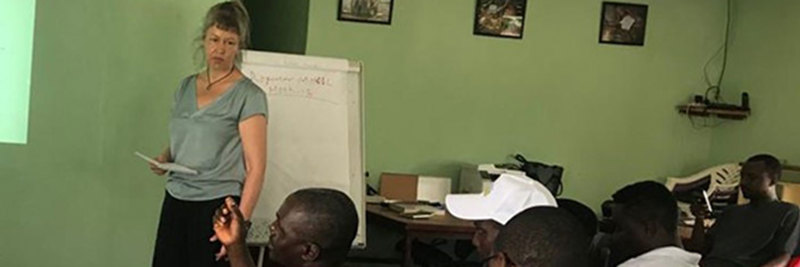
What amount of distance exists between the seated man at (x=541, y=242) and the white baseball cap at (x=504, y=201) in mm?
367

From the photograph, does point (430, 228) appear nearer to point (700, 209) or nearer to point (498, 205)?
point (700, 209)

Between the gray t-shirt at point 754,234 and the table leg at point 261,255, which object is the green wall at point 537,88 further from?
the table leg at point 261,255

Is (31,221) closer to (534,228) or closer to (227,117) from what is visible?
(227,117)

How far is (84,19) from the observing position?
11.0ft

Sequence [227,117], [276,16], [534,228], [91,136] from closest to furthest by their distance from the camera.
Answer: [534,228], [227,117], [91,136], [276,16]

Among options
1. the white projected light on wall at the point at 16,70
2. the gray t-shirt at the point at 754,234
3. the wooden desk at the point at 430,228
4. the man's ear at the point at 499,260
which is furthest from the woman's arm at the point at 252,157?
the gray t-shirt at the point at 754,234

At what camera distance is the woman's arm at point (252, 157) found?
249 cm

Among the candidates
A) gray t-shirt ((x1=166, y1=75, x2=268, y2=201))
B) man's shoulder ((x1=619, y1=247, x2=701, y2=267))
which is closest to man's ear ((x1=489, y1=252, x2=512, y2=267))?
man's shoulder ((x1=619, y1=247, x2=701, y2=267))

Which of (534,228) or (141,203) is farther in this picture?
(141,203)

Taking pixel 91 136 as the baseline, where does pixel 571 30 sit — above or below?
above

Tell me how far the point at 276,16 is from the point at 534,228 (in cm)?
400

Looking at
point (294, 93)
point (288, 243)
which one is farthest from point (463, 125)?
point (288, 243)

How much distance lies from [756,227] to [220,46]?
2582 mm

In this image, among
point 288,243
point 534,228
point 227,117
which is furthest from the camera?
point 227,117
